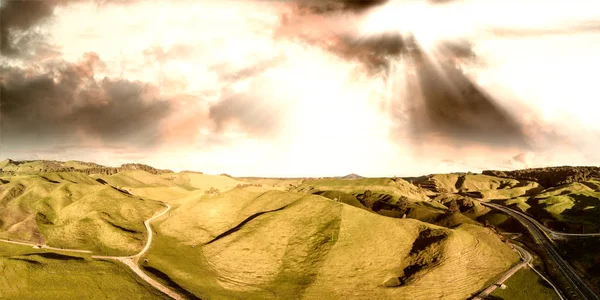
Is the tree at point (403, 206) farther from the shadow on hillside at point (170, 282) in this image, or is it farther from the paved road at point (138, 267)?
the shadow on hillside at point (170, 282)

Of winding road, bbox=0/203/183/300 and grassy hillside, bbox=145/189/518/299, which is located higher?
grassy hillside, bbox=145/189/518/299

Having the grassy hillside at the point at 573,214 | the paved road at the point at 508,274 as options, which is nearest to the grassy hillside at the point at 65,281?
the paved road at the point at 508,274

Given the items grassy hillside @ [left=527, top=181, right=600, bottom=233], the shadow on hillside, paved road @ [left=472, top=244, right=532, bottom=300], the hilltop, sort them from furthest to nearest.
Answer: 1. grassy hillside @ [left=527, top=181, right=600, bottom=233]
2. the hilltop
3. paved road @ [left=472, top=244, right=532, bottom=300]
4. the shadow on hillside

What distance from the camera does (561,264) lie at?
10669 centimetres

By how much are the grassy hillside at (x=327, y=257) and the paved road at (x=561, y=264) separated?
1484cm

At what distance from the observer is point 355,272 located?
88.2m

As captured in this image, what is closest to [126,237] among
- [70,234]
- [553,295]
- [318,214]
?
[70,234]

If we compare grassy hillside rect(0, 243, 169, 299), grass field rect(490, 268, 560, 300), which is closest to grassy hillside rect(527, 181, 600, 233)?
grass field rect(490, 268, 560, 300)

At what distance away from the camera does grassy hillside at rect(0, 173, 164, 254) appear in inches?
4373

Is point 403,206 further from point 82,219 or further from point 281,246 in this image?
point 82,219

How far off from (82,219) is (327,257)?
99.8 m

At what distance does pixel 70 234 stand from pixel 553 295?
15481 cm

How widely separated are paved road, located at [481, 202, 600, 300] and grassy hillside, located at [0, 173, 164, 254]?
130 m

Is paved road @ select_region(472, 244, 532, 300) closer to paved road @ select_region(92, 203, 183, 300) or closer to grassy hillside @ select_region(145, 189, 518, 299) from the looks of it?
grassy hillside @ select_region(145, 189, 518, 299)
